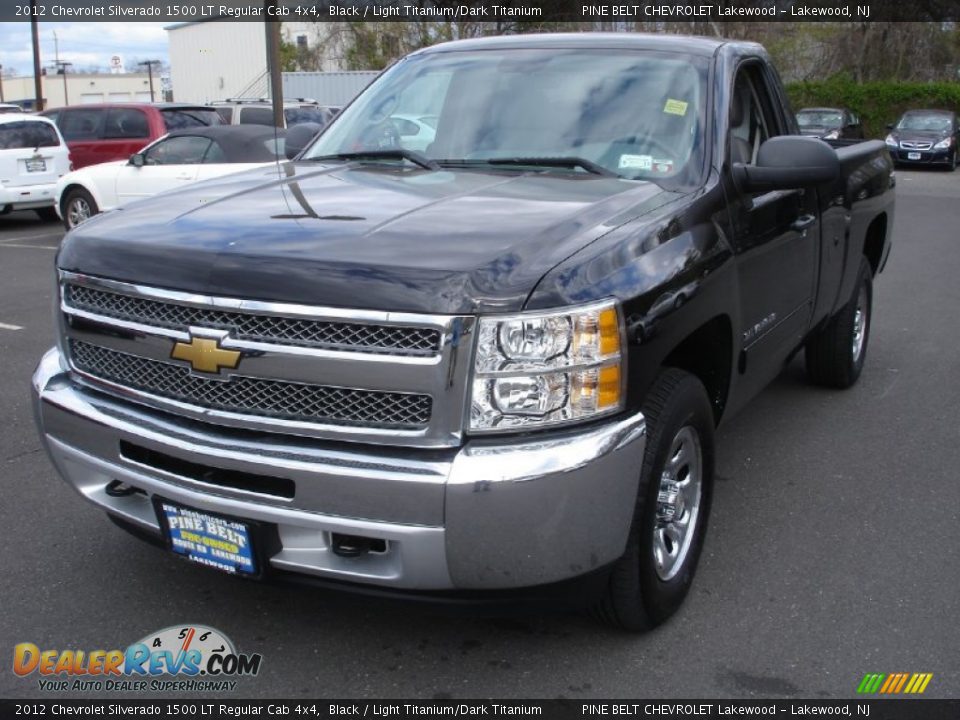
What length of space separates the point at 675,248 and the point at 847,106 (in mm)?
34667

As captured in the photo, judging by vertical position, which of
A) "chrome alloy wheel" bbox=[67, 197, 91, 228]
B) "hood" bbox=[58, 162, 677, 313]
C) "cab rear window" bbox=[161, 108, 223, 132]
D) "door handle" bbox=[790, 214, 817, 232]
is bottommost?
"chrome alloy wheel" bbox=[67, 197, 91, 228]

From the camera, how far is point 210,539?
116 inches

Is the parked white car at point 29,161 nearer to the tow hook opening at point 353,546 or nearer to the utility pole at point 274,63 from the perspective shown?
the utility pole at point 274,63

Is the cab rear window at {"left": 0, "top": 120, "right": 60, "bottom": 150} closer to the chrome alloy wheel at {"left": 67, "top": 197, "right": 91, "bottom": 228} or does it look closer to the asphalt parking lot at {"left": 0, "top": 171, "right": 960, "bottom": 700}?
the chrome alloy wheel at {"left": 67, "top": 197, "right": 91, "bottom": 228}

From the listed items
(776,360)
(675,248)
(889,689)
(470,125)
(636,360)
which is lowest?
(889,689)

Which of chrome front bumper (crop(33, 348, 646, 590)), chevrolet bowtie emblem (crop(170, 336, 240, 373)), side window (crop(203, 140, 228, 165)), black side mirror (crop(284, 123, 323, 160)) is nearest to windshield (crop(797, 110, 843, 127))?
side window (crop(203, 140, 228, 165))

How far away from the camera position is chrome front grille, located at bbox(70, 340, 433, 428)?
107 inches

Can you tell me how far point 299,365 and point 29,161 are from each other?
13.4m

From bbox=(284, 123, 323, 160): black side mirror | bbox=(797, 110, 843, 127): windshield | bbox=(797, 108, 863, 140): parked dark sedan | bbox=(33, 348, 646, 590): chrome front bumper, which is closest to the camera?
bbox=(33, 348, 646, 590): chrome front bumper

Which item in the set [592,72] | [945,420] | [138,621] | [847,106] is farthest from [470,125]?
[847,106]

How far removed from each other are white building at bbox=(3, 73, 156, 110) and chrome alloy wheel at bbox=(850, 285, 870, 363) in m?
86.9

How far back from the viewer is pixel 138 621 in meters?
3.44

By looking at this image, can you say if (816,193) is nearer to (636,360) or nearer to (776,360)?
(776,360)

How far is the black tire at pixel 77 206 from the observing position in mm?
13070
